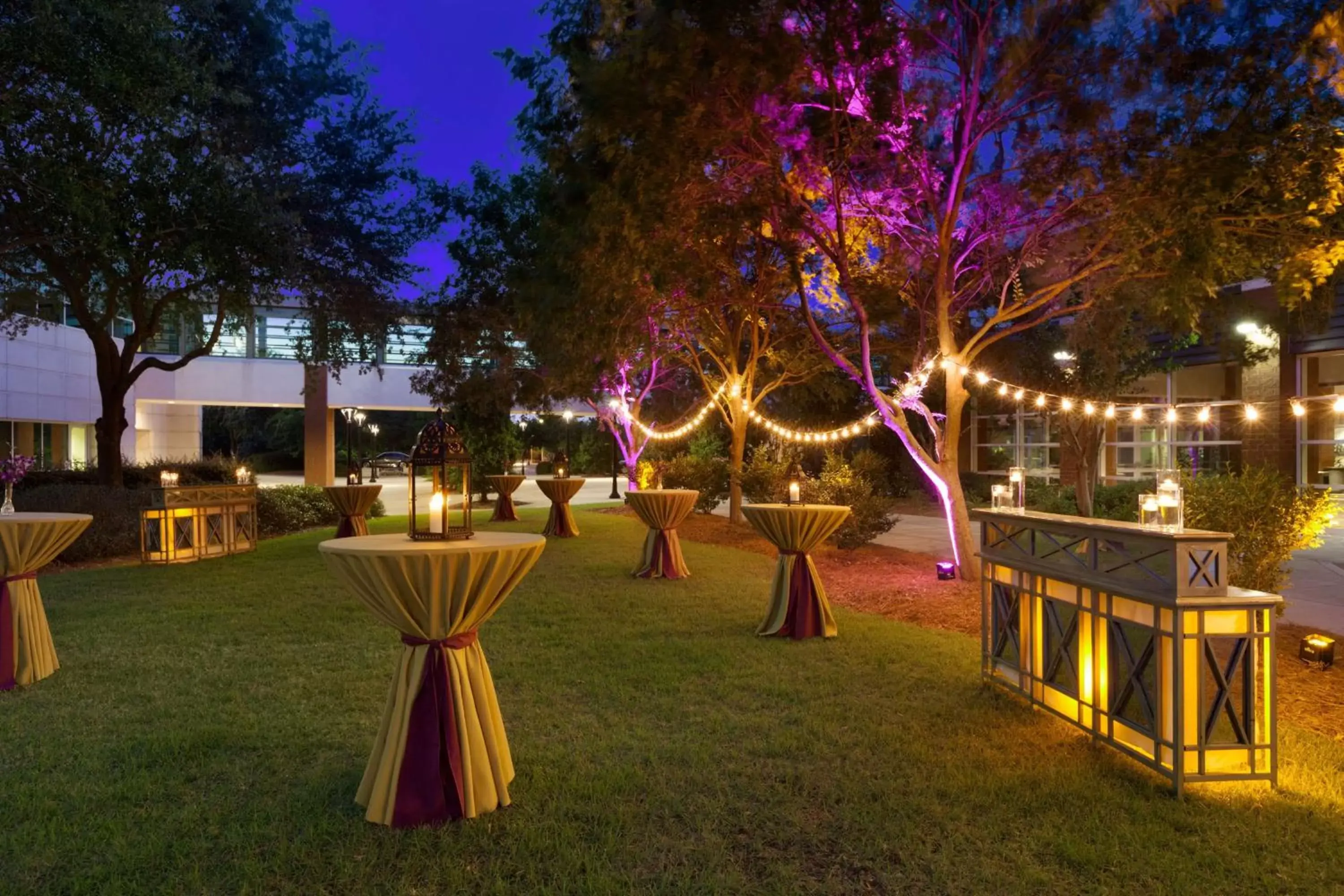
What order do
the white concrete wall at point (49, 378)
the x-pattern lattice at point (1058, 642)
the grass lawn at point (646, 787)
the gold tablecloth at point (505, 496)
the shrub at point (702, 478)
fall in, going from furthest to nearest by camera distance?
1. the white concrete wall at point (49, 378)
2. the shrub at point (702, 478)
3. the gold tablecloth at point (505, 496)
4. the x-pattern lattice at point (1058, 642)
5. the grass lawn at point (646, 787)

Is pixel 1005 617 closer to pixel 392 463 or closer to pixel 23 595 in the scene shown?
pixel 23 595

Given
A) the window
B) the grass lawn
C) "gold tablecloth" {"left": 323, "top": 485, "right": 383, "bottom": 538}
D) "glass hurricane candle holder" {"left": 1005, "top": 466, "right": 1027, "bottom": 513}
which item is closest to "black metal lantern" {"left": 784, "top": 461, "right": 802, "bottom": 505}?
the grass lawn

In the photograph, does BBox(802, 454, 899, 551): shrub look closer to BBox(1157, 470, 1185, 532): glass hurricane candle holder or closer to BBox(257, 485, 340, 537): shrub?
BBox(1157, 470, 1185, 532): glass hurricane candle holder

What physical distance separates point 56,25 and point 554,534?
991 cm

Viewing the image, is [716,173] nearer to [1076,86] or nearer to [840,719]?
[1076,86]

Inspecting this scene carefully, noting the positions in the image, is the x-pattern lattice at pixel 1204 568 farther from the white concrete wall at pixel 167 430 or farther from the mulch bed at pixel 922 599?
the white concrete wall at pixel 167 430

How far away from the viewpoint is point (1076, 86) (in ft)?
25.9

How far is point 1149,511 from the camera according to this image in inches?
154

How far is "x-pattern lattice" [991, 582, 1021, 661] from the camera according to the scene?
4.98m

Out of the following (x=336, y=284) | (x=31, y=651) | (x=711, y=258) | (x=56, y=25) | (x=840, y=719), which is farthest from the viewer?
(x=336, y=284)

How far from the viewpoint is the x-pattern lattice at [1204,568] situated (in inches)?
139

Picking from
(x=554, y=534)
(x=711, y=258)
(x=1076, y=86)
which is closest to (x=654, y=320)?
(x=711, y=258)

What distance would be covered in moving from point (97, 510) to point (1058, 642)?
13513 mm

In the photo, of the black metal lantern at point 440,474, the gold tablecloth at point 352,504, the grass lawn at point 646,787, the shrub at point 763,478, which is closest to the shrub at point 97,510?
the gold tablecloth at point 352,504
